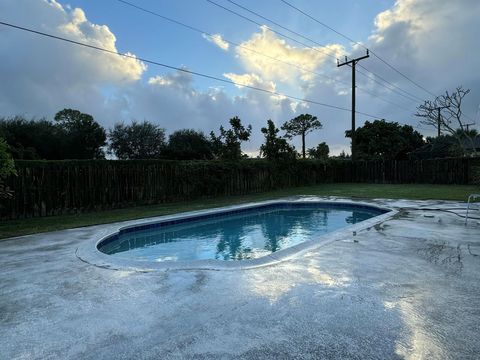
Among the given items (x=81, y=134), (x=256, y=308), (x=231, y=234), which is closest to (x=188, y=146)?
(x=81, y=134)

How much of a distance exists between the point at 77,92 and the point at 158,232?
50.6 ft

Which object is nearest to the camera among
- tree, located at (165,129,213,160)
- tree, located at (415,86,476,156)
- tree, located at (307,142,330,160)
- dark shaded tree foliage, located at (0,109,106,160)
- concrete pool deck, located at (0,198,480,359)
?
concrete pool deck, located at (0,198,480,359)

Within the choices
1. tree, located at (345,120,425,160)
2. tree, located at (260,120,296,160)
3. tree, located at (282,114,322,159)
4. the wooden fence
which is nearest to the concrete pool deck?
the wooden fence

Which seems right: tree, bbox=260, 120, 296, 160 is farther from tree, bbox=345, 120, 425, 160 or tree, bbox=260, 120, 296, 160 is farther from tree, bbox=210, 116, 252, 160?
tree, bbox=345, 120, 425, 160

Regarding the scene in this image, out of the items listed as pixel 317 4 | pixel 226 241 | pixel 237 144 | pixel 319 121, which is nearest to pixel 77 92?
pixel 237 144

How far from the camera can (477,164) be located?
19125 mm

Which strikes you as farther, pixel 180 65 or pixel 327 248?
pixel 180 65

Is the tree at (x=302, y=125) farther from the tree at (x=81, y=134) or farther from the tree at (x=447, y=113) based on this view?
the tree at (x=81, y=134)

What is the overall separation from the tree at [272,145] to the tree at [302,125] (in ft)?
74.2

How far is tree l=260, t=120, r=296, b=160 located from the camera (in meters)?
18.5

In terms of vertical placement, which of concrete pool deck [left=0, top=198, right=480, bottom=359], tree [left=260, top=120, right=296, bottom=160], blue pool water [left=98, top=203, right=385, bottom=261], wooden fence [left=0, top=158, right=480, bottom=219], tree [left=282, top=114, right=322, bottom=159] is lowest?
blue pool water [left=98, top=203, right=385, bottom=261]

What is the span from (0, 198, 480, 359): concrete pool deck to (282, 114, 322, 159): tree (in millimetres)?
36940

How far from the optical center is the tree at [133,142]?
35875 millimetres

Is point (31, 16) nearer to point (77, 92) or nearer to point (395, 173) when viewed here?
point (77, 92)
